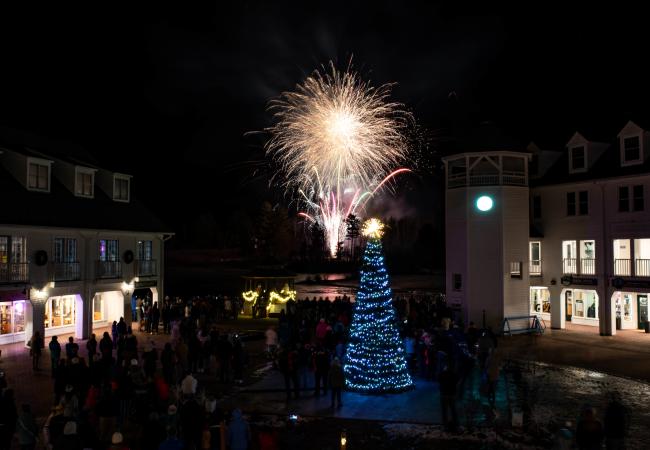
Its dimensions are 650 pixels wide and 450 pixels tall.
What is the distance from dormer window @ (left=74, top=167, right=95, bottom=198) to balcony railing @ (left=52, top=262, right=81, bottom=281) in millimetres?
4022

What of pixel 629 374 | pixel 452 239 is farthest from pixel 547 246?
pixel 629 374

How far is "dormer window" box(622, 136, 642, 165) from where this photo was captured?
28.0 meters

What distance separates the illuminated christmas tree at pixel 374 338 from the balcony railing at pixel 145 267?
16.5m

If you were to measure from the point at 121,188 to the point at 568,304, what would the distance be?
26.4 metres

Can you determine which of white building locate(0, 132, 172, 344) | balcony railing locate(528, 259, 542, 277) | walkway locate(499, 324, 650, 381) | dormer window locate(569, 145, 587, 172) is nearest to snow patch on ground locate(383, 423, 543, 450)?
walkway locate(499, 324, 650, 381)

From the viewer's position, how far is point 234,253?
118 meters

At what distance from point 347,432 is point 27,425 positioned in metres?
6.91

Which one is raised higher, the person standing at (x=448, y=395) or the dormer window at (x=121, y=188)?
the dormer window at (x=121, y=188)

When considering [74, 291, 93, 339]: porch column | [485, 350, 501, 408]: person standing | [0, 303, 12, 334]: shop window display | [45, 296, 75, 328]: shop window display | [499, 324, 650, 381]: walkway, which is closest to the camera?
[485, 350, 501, 408]: person standing

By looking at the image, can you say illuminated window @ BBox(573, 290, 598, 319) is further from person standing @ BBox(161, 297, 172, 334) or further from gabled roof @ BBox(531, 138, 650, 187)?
person standing @ BBox(161, 297, 172, 334)

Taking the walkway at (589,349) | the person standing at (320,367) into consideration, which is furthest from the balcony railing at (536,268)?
the person standing at (320,367)

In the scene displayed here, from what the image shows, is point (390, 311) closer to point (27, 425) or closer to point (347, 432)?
point (347, 432)

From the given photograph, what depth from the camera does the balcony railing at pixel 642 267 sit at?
27.5 m

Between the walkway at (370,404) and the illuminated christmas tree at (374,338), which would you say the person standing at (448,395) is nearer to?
the walkway at (370,404)
